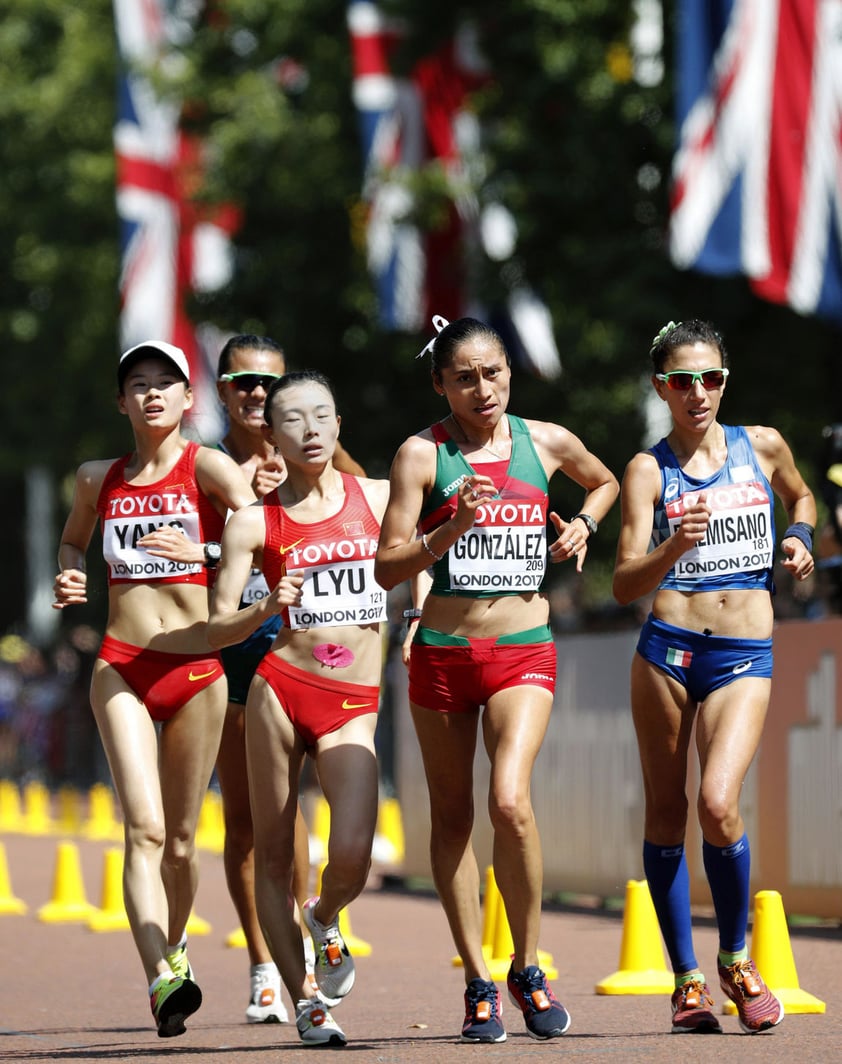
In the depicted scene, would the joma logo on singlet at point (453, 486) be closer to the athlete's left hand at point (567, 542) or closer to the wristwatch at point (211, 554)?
the athlete's left hand at point (567, 542)

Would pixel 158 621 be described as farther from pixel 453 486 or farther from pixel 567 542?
pixel 567 542

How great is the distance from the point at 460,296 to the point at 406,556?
65.5 feet

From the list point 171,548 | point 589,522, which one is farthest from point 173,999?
point 589,522

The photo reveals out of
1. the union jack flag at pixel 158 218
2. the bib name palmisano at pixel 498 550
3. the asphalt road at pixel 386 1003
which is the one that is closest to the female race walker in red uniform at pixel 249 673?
the asphalt road at pixel 386 1003

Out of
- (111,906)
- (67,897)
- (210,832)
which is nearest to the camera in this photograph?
(111,906)

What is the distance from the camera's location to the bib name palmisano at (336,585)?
26.4 feet

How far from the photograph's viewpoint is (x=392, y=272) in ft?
90.4

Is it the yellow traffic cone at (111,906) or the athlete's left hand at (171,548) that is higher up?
the athlete's left hand at (171,548)

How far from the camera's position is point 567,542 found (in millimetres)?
7648

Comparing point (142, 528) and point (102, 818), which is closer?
point (142, 528)

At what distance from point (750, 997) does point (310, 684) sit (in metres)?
1.87

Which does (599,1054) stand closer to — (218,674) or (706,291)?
(218,674)

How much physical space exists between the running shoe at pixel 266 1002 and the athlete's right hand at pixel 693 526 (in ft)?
9.04

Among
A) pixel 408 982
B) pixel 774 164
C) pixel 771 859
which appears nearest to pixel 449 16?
pixel 774 164
